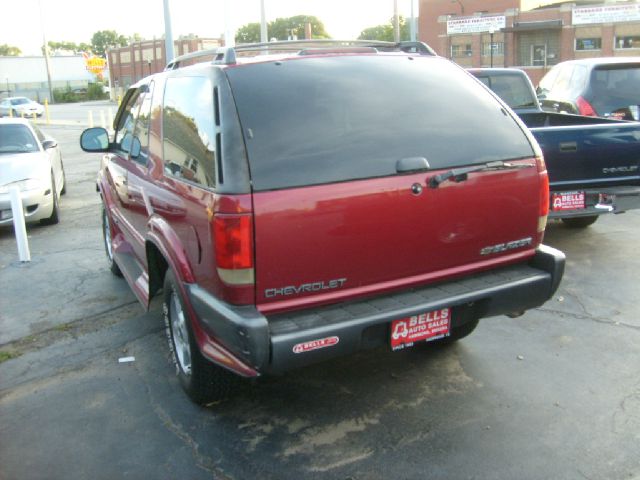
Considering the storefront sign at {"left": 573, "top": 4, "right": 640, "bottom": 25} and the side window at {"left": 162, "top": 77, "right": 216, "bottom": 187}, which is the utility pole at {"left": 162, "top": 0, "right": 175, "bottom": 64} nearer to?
the side window at {"left": 162, "top": 77, "right": 216, "bottom": 187}

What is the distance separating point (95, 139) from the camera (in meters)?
5.52

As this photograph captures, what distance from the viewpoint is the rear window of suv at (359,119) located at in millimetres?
3080

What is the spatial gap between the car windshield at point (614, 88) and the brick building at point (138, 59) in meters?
64.6

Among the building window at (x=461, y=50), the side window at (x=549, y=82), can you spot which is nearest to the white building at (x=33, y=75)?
the building window at (x=461, y=50)

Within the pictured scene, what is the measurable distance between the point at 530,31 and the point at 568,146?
2085 inches

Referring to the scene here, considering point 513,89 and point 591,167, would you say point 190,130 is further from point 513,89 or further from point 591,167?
point 513,89

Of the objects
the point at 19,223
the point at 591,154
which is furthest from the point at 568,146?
the point at 19,223

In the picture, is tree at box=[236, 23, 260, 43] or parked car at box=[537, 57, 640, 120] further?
tree at box=[236, 23, 260, 43]

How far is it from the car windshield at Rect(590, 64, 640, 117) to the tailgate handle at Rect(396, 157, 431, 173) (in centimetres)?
721

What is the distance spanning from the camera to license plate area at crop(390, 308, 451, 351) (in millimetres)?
3256

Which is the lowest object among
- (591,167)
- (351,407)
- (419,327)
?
(351,407)

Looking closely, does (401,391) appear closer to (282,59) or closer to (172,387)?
(172,387)

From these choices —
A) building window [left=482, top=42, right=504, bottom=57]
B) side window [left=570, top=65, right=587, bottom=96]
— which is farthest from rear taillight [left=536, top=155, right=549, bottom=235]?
building window [left=482, top=42, right=504, bottom=57]

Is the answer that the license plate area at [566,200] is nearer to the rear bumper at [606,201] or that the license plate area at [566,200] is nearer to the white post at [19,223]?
the rear bumper at [606,201]
